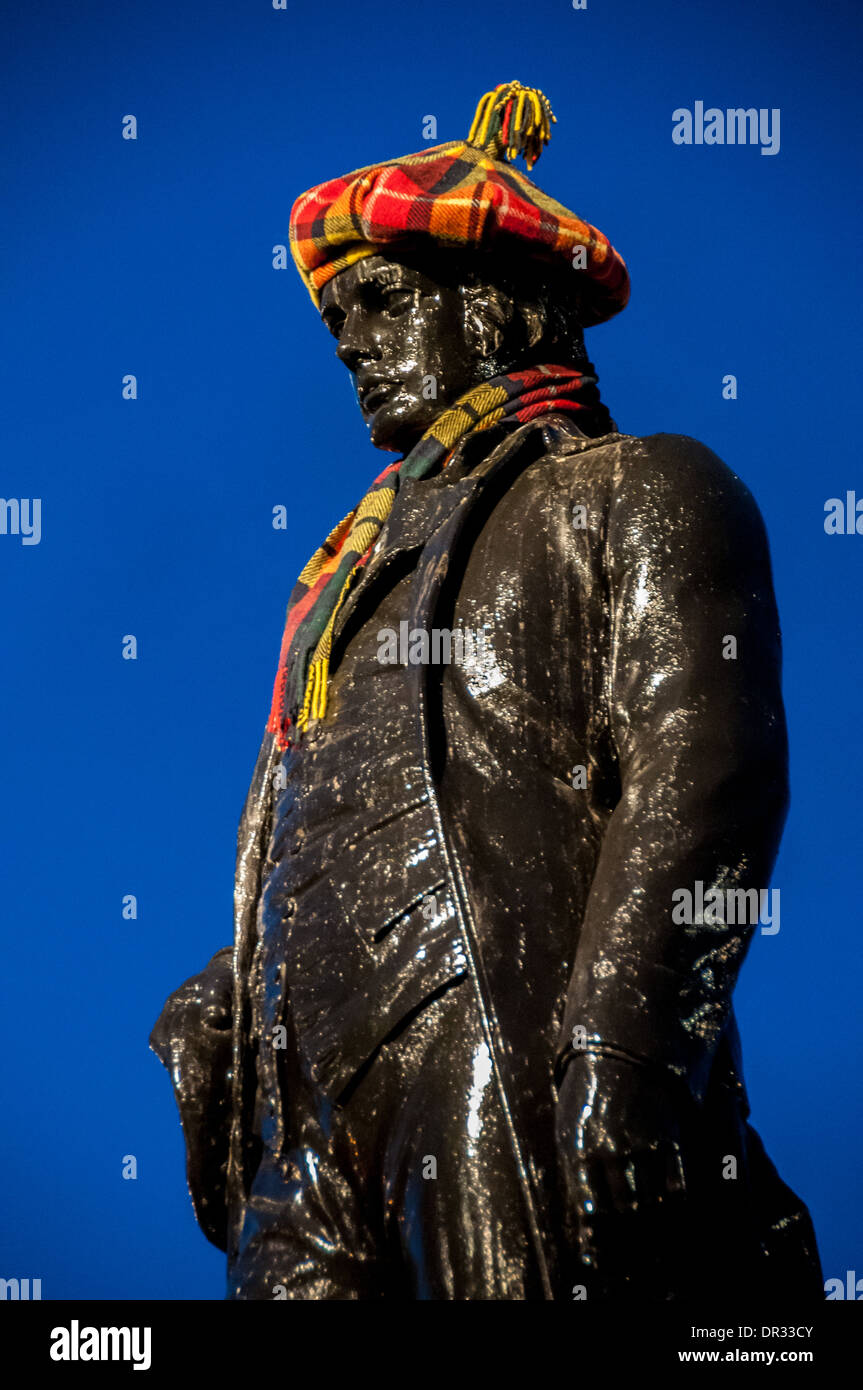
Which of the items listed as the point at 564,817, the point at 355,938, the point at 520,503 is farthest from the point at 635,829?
the point at 520,503

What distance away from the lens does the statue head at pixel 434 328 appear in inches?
124

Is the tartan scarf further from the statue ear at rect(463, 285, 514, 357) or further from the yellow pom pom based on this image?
the yellow pom pom

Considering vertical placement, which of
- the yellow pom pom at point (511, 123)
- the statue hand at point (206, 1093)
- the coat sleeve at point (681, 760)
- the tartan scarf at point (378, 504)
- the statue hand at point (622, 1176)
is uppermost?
the yellow pom pom at point (511, 123)

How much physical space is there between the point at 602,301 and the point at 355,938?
4.28 feet

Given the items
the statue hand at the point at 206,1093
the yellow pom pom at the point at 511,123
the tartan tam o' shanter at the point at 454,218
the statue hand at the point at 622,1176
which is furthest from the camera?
the yellow pom pom at the point at 511,123

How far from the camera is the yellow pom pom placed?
11.3 ft

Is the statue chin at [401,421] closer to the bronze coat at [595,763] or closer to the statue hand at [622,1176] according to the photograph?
the bronze coat at [595,763]

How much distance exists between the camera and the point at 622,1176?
2256 mm

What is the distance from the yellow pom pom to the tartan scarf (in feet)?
1.67

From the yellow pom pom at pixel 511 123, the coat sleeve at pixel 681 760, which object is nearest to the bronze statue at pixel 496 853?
the coat sleeve at pixel 681 760

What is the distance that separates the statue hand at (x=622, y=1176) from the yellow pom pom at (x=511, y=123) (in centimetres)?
180

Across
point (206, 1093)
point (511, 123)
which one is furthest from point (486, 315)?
point (206, 1093)
